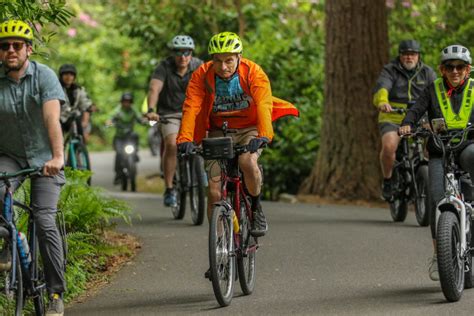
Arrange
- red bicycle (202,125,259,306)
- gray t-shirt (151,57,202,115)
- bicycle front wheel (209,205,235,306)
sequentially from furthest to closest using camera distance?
1. gray t-shirt (151,57,202,115)
2. red bicycle (202,125,259,306)
3. bicycle front wheel (209,205,235,306)

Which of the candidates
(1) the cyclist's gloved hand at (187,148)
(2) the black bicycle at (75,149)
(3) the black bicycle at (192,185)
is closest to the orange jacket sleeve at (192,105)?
(1) the cyclist's gloved hand at (187,148)

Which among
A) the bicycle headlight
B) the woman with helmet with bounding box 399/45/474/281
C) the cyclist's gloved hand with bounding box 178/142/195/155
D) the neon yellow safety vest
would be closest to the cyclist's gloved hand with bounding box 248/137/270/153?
the cyclist's gloved hand with bounding box 178/142/195/155

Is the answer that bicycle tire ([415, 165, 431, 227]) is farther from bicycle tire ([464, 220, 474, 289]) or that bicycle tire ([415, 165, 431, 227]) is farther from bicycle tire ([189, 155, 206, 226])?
bicycle tire ([464, 220, 474, 289])

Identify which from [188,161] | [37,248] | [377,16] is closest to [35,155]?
[37,248]

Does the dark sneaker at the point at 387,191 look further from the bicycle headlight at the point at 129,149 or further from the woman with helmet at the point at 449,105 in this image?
the bicycle headlight at the point at 129,149

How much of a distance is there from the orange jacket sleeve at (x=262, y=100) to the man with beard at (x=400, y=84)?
4279 mm

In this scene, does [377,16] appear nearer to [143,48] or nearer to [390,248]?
[390,248]

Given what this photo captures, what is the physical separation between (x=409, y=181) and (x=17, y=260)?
726 centimetres

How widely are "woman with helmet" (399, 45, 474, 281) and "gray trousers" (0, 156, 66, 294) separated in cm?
288

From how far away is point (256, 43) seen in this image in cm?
2075

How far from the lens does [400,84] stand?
45.0 feet

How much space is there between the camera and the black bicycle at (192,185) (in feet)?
44.8

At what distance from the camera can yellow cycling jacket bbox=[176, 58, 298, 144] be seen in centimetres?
912

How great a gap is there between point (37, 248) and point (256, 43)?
13033 millimetres
